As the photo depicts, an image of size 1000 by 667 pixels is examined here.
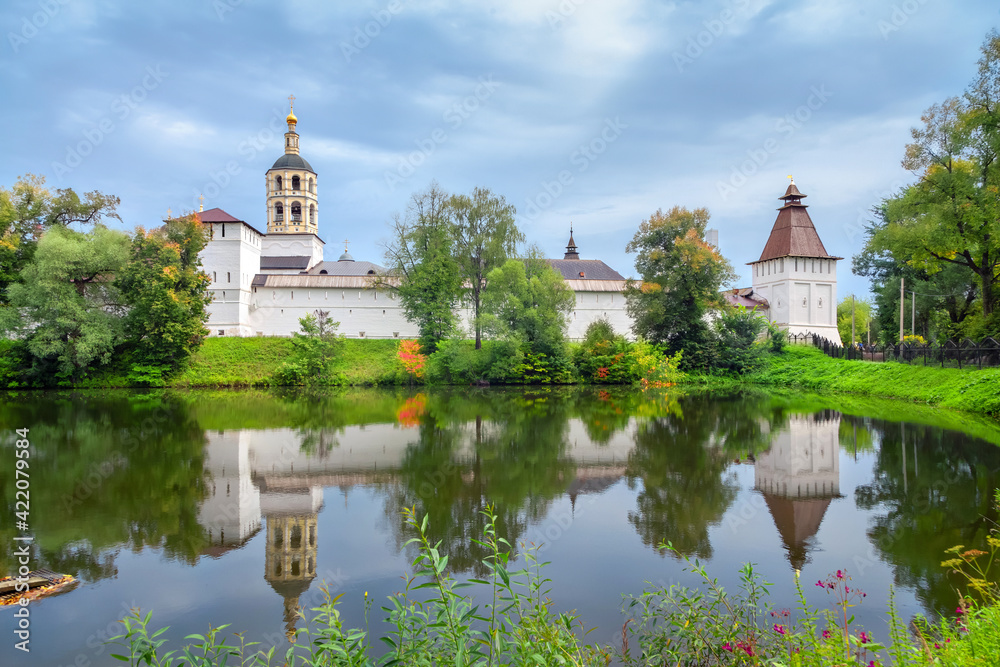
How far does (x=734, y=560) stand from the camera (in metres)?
5.61

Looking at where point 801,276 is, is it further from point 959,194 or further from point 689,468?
point 689,468

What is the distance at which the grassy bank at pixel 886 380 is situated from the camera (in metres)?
15.8

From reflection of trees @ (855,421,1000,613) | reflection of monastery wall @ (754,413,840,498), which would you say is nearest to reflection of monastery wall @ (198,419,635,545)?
reflection of monastery wall @ (754,413,840,498)

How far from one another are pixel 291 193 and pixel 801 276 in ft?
106

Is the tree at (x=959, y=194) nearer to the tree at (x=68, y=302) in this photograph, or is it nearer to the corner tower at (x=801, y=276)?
the corner tower at (x=801, y=276)

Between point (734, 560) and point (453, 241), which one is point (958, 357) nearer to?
point (734, 560)

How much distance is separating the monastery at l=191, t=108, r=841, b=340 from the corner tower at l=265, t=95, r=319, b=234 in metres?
0.07

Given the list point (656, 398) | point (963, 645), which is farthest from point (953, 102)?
point (963, 645)

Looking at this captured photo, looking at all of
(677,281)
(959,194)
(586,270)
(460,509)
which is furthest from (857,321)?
(460,509)

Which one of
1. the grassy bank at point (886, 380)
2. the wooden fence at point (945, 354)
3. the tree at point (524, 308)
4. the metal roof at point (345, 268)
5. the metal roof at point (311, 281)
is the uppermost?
the metal roof at point (345, 268)

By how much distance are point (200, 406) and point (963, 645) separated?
61.9 ft

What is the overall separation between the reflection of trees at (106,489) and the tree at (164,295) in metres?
10.0

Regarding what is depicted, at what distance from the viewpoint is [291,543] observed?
628 centimetres

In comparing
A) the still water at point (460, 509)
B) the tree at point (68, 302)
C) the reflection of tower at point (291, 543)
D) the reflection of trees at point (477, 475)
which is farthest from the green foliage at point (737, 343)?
the tree at point (68, 302)
